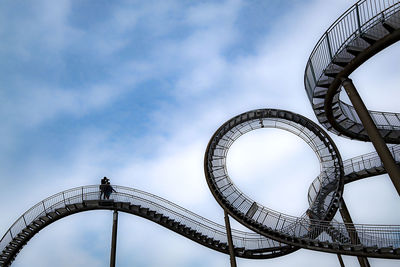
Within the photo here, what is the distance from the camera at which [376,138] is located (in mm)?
9531

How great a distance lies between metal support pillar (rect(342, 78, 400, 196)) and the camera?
903 cm

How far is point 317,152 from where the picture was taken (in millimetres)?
16938

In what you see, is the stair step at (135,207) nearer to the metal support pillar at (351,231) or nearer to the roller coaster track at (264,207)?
the roller coaster track at (264,207)

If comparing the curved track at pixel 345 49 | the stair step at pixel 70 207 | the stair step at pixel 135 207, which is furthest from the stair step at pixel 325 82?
the stair step at pixel 70 207

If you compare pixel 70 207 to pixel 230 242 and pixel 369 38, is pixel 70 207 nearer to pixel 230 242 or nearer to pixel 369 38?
pixel 230 242

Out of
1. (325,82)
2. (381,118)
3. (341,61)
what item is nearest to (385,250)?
(325,82)

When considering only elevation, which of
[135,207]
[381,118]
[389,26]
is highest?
[381,118]

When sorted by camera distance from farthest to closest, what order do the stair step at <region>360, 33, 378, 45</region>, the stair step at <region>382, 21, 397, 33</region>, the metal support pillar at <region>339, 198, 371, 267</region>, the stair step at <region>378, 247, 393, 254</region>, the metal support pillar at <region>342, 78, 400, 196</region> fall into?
the metal support pillar at <region>339, 198, 371, 267</region> < the stair step at <region>378, 247, 393, 254</region> < the stair step at <region>360, 33, 378, 45</region> < the stair step at <region>382, 21, 397, 33</region> < the metal support pillar at <region>342, 78, 400, 196</region>

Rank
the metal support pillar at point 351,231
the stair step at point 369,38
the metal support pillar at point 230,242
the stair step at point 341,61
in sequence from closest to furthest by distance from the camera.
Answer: the stair step at point 369,38 < the stair step at point 341,61 < the metal support pillar at point 351,231 < the metal support pillar at point 230,242

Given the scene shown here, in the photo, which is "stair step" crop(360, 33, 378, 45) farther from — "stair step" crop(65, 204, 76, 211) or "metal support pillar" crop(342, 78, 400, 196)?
"stair step" crop(65, 204, 76, 211)

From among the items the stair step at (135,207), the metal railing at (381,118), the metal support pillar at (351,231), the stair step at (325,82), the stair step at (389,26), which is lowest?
the metal support pillar at (351,231)

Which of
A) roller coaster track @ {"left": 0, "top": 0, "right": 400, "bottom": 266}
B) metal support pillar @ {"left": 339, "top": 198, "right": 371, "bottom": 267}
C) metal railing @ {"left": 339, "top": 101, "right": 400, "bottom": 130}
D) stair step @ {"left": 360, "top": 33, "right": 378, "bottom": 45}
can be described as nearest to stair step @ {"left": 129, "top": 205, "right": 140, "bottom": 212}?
roller coaster track @ {"left": 0, "top": 0, "right": 400, "bottom": 266}

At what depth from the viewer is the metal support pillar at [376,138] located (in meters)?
9.03

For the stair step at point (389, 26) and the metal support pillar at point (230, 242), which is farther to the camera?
the metal support pillar at point (230, 242)
